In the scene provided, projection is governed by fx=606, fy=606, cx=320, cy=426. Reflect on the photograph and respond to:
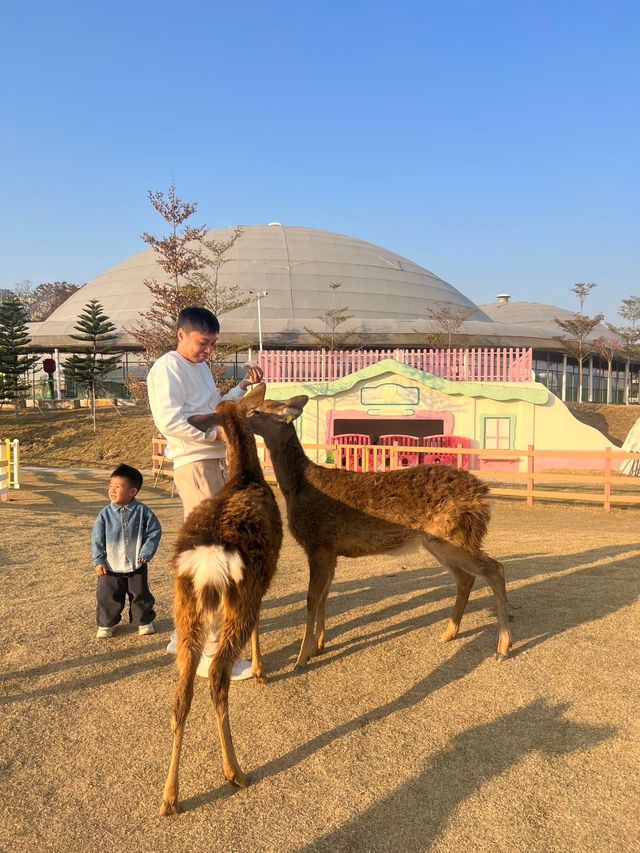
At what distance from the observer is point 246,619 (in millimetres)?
3223

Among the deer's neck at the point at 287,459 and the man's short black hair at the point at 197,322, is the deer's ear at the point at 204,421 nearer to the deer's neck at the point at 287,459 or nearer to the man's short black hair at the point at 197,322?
the man's short black hair at the point at 197,322

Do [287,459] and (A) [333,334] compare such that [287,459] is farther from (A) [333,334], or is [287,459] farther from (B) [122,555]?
(A) [333,334]

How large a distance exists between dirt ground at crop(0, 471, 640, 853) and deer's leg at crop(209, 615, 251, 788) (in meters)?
0.10

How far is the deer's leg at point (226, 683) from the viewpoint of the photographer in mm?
3053

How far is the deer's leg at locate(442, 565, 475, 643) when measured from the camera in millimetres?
4930

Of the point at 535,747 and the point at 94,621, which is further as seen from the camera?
Result: the point at 94,621

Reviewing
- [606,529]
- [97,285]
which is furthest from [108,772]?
[97,285]

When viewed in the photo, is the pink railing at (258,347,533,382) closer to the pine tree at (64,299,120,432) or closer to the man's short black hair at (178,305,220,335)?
the pine tree at (64,299,120,432)

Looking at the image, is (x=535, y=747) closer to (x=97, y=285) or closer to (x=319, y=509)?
(x=319, y=509)

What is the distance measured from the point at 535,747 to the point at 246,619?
178 cm

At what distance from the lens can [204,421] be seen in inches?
149

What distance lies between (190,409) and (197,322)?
1.99 ft

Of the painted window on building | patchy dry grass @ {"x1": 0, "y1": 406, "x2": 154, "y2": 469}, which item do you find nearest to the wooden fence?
the painted window on building

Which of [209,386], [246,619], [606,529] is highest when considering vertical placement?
[209,386]
